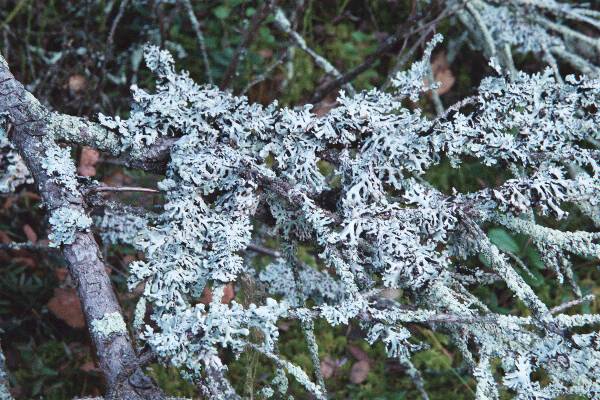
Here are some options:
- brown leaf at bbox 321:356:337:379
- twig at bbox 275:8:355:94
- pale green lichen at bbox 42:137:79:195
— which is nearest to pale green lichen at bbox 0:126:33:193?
pale green lichen at bbox 42:137:79:195

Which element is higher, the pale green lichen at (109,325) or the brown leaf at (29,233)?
the brown leaf at (29,233)

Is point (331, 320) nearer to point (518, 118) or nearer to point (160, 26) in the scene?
point (518, 118)

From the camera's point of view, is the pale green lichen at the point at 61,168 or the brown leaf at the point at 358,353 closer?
the pale green lichen at the point at 61,168

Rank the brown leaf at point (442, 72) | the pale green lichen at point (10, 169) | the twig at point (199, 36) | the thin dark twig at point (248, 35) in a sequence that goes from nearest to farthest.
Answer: the pale green lichen at point (10, 169) < the thin dark twig at point (248, 35) < the twig at point (199, 36) < the brown leaf at point (442, 72)

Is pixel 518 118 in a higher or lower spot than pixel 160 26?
lower

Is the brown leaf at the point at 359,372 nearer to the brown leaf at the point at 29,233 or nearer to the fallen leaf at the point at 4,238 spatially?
the brown leaf at the point at 29,233

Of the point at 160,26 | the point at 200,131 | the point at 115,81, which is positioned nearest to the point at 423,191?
the point at 200,131

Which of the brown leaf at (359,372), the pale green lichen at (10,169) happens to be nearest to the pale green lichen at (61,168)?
the pale green lichen at (10,169)
